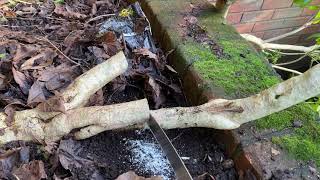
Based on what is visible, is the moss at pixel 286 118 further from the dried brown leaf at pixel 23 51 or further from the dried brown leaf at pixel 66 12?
the dried brown leaf at pixel 66 12

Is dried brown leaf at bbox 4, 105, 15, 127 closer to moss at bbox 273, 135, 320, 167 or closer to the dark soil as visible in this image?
the dark soil

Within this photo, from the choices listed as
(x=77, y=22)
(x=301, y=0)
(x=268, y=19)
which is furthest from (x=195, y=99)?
(x=268, y=19)

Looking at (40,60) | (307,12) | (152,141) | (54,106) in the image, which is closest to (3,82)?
(40,60)

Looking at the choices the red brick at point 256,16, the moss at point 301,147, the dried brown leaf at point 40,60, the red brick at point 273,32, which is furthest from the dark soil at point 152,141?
the red brick at point 273,32

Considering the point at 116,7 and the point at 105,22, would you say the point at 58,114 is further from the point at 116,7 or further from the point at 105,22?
the point at 116,7

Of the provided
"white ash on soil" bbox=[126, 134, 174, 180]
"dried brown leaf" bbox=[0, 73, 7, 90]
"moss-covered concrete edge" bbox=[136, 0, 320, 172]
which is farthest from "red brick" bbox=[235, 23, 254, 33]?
"dried brown leaf" bbox=[0, 73, 7, 90]
